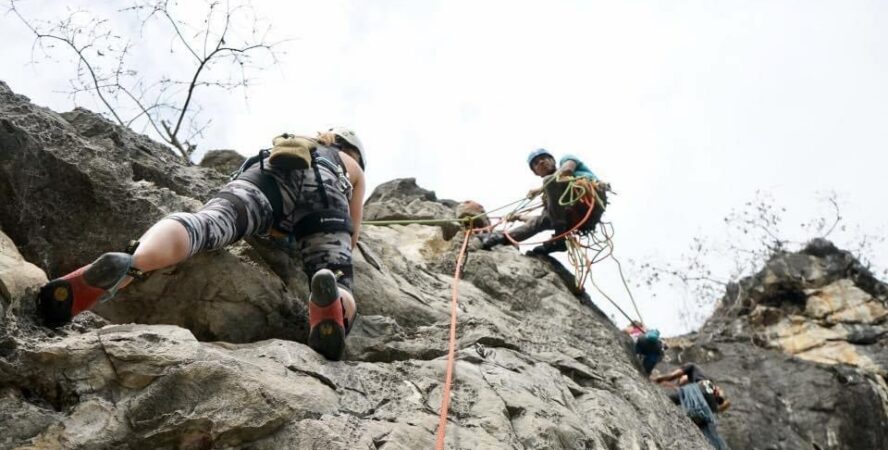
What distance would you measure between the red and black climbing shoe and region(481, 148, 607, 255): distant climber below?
4.37 meters

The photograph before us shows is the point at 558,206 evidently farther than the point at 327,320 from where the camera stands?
Yes

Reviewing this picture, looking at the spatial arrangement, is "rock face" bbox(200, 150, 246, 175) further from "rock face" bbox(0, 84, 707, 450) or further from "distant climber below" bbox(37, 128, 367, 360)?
"distant climber below" bbox(37, 128, 367, 360)

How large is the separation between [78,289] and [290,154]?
48.5 inches

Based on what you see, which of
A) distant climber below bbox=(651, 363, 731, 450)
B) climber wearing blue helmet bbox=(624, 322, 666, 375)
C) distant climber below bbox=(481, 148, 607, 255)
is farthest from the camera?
distant climber below bbox=(481, 148, 607, 255)

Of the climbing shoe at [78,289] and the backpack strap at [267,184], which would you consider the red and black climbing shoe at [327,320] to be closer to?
the backpack strap at [267,184]

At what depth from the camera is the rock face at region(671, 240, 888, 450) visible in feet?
27.0

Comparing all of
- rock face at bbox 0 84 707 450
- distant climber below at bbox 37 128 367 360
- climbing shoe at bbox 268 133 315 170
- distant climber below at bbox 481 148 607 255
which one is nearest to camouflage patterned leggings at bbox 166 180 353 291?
distant climber below at bbox 37 128 367 360

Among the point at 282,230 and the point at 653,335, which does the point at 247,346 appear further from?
the point at 653,335

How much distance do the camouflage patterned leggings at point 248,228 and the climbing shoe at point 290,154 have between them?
163 millimetres

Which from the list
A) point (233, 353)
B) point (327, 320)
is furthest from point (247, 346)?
point (327, 320)

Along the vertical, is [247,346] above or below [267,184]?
below

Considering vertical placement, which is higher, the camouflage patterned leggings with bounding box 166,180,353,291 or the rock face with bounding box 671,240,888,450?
the rock face with bounding box 671,240,888,450

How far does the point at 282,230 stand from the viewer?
12.8ft

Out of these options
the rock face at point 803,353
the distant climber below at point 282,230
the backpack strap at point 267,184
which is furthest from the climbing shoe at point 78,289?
the rock face at point 803,353
